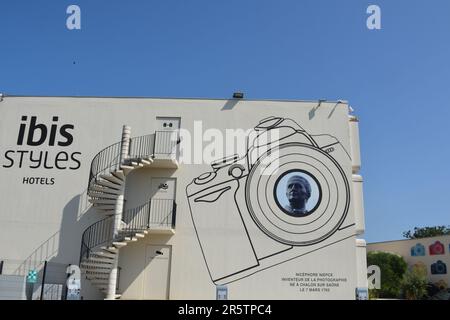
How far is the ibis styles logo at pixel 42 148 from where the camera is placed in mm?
15969

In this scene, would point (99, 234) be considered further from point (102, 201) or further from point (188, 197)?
point (188, 197)

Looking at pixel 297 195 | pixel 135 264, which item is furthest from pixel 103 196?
pixel 297 195

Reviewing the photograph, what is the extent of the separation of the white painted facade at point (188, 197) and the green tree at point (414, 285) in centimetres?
1716

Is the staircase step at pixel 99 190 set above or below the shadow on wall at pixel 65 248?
above

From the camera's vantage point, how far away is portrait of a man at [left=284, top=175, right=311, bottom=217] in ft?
50.6

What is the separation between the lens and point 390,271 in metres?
31.5

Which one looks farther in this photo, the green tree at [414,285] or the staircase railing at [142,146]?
the green tree at [414,285]

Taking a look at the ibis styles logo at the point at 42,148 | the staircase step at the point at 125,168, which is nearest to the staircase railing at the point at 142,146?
the staircase step at the point at 125,168

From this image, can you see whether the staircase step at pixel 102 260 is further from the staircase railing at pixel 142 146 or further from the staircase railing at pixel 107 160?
the staircase railing at pixel 142 146

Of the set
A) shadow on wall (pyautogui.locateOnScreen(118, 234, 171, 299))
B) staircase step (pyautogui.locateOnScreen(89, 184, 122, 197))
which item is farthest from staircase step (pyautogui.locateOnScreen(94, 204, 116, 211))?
shadow on wall (pyautogui.locateOnScreen(118, 234, 171, 299))

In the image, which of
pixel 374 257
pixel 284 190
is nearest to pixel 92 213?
pixel 284 190

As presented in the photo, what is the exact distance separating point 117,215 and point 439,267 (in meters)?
27.0
